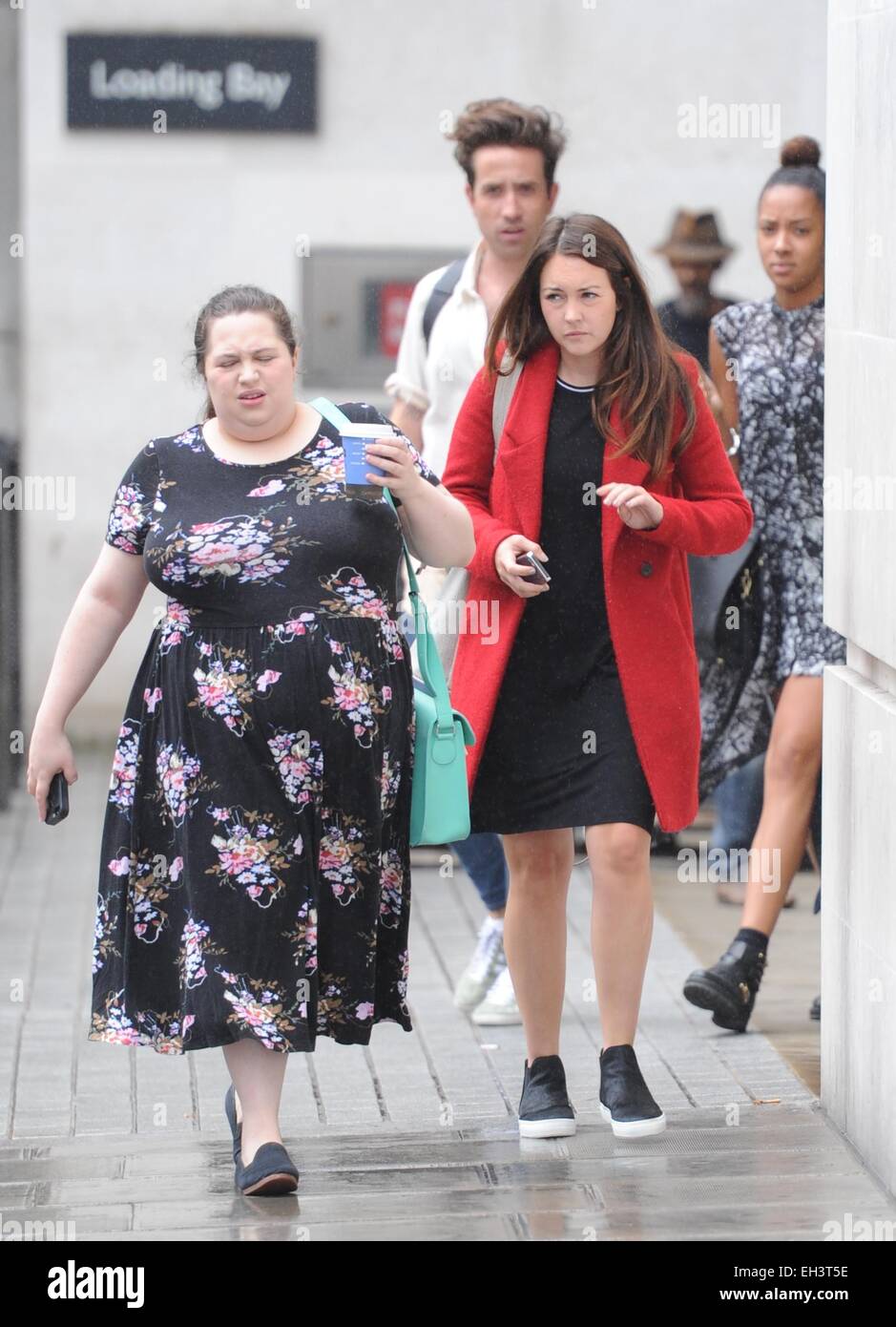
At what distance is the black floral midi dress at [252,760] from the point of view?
14.2 ft

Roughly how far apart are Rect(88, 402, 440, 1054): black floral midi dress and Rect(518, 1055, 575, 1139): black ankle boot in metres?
0.52

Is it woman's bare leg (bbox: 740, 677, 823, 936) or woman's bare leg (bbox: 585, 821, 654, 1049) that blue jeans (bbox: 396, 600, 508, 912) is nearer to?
woman's bare leg (bbox: 740, 677, 823, 936)

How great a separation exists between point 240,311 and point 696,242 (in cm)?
519

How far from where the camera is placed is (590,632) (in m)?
4.81

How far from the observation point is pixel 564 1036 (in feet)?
19.2

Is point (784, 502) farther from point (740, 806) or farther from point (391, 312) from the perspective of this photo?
point (391, 312)

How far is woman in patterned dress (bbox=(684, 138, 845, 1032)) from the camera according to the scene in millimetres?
5883

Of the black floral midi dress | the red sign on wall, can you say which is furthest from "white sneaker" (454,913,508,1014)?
the red sign on wall

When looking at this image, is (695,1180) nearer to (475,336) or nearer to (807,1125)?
(807,1125)

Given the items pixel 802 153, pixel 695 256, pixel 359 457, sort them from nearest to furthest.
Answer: pixel 359 457
pixel 802 153
pixel 695 256

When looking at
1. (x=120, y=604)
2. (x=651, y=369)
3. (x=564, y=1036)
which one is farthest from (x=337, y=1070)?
(x=651, y=369)

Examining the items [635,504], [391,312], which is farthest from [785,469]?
[391,312]

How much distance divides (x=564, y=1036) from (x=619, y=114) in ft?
15.8

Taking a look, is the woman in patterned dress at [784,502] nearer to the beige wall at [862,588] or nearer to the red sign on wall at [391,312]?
the beige wall at [862,588]
